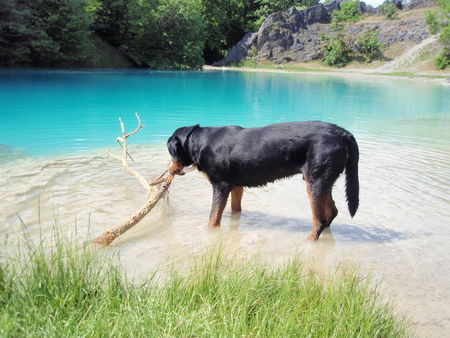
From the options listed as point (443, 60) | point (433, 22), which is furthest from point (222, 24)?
point (443, 60)

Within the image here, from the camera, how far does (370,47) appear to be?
5219 cm

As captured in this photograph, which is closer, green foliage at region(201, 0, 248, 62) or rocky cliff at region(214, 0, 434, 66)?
rocky cliff at region(214, 0, 434, 66)

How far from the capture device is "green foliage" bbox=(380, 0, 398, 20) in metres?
Answer: 59.2

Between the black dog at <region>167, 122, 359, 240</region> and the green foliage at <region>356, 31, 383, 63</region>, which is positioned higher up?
the green foliage at <region>356, 31, 383, 63</region>

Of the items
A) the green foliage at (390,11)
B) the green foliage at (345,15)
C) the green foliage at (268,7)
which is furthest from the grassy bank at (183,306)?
the green foliage at (390,11)

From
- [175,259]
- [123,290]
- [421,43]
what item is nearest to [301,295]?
[123,290]

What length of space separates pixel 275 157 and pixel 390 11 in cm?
6462

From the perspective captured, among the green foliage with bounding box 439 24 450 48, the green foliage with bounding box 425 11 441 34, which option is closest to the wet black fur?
the green foliage with bounding box 439 24 450 48

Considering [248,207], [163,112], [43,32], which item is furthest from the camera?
[43,32]

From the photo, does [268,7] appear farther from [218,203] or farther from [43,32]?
[218,203]

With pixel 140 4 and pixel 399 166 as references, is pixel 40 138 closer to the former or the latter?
pixel 399 166

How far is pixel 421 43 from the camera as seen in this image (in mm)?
50812

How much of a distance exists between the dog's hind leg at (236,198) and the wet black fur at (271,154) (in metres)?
0.46

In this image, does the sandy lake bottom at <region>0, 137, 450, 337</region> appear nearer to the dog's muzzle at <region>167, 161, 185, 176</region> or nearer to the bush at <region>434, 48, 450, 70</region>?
the dog's muzzle at <region>167, 161, 185, 176</region>
